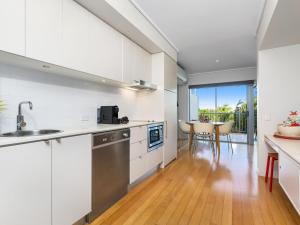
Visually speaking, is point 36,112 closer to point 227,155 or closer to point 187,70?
point 227,155

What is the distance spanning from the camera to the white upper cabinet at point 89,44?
1.76 metres

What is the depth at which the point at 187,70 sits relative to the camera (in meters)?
6.03

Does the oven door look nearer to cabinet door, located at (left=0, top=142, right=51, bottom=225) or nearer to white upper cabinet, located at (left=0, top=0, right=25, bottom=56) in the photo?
cabinet door, located at (left=0, top=142, right=51, bottom=225)

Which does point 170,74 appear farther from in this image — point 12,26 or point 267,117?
point 12,26

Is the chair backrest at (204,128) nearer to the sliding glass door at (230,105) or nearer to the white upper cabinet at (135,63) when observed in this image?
the sliding glass door at (230,105)

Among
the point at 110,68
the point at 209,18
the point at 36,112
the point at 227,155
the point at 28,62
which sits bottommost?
the point at 227,155

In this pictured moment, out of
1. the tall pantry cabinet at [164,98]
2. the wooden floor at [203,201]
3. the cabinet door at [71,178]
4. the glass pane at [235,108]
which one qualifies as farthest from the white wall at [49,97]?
the glass pane at [235,108]

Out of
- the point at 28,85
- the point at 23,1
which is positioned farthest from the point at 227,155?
the point at 23,1

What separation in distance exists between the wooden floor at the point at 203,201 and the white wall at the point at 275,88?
31.0 inches

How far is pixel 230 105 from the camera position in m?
6.42

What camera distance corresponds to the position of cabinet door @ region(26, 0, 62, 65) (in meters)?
1.41

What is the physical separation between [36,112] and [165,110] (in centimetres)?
219

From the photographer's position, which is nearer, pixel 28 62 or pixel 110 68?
pixel 28 62

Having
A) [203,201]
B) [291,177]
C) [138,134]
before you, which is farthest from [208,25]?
[203,201]
